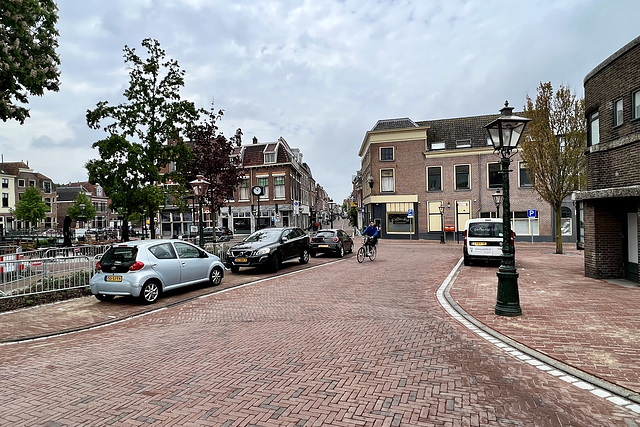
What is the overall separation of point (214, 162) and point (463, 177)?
2220 cm

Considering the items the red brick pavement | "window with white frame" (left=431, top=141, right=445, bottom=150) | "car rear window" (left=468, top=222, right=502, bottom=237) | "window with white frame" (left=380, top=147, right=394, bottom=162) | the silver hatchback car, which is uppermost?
"window with white frame" (left=431, top=141, right=445, bottom=150)

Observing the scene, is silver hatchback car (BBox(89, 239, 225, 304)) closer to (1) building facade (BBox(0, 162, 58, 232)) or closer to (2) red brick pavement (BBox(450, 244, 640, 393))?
(2) red brick pavement (BBox(450, 244, 640, 393))

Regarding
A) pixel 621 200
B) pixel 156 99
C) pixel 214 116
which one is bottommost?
pixel 621 200

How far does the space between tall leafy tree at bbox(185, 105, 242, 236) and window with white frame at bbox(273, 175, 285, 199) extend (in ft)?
56.1

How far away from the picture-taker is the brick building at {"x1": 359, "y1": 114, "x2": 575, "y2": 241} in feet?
109

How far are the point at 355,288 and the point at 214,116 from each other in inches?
727

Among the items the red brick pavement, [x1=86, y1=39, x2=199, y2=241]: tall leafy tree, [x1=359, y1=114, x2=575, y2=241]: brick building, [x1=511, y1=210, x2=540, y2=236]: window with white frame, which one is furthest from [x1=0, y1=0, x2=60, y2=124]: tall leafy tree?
[x1=511, y1=210, x2=540, y2=236]: window with white frame

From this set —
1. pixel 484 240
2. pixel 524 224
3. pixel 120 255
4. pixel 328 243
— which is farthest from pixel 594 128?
pixel 524 224

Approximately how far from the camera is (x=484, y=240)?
15.0 metres

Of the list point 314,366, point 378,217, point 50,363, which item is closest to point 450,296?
point 314,366

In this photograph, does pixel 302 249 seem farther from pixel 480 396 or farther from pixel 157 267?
pixel 480 396

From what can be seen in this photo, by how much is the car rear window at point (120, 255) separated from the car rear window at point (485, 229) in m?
12.0

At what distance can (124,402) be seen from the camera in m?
4.00

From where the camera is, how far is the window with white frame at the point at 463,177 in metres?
34.8
